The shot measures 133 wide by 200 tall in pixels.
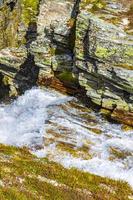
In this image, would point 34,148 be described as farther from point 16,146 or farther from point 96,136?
point 96,136

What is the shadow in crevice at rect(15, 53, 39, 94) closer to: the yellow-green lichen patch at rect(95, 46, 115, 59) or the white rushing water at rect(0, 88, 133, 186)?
the white rushing water at rect(0, 88, 133, 186)

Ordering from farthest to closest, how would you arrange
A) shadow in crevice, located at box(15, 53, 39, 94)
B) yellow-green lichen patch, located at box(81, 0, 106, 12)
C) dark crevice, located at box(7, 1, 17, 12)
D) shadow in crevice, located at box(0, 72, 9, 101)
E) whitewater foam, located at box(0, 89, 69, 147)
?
dark crevice, located at box(7, 1, 17, 12), shadow in crevice, located at box(0, 72, 9, 101), shadow in crevice, located at box(15, 53, 39, 94), yellow-green lichen patch, located at box(81, 0, 106, 12), whitewater foam, located at box(0, 89, 69, 147)

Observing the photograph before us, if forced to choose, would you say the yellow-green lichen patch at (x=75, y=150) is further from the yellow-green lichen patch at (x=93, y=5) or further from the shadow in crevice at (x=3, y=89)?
the shadow in crevice at (x=3, y=89)

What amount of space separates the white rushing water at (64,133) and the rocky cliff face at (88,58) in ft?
7.11

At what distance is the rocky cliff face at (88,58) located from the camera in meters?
40.1

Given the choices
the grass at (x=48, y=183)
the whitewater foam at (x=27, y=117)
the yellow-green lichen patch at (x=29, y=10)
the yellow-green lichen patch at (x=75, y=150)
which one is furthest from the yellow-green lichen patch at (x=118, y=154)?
the yellow-green lichen patch at (x=29, y=10)

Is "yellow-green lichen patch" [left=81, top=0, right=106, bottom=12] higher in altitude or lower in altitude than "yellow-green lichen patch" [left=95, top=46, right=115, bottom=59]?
higher

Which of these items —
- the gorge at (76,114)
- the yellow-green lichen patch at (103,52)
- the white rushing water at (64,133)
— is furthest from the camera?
the yellow-green lichen patch at (103,52)

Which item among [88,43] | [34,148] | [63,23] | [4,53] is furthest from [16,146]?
[4,53]

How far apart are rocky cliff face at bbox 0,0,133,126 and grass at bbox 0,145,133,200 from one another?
1204 cm

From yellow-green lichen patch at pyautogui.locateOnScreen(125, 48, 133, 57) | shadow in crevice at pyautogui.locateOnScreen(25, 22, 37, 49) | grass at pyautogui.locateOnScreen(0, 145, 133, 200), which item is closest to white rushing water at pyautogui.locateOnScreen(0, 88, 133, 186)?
grass at pyautogui.locateOnScreen(0, 145, 133, 200)

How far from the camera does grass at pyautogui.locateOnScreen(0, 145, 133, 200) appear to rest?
24.7m

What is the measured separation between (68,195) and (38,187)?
195 centimetres

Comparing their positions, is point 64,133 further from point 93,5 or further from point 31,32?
point 31,32
